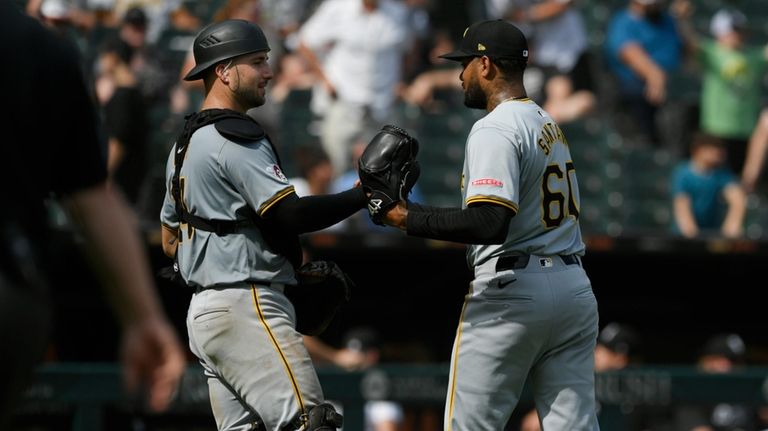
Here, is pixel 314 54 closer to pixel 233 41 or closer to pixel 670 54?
pixel 670 54

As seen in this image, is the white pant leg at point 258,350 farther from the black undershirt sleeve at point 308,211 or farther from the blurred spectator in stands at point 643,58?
the blurred spectator in stands at point 643,58

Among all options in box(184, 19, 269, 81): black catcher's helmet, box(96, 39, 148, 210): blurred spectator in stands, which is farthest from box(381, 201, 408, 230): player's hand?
box(96, 39, 148, 210): blurred spectator in stands

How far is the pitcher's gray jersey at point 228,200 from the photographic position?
4.75m

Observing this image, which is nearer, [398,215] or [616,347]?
[398,215]

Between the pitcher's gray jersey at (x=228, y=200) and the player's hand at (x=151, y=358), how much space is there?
208 centimetres

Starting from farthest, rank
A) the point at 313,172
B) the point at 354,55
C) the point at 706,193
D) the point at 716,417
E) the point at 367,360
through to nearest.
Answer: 1. the point at 354,55
2. the point at 706,193
3. the point at 313,172
4. the point at 367,360
5. the point at 716,417

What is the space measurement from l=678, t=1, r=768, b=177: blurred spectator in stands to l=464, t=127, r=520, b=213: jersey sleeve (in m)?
6.97

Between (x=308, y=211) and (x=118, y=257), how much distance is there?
203 cm

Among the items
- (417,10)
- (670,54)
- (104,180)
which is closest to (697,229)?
(670,54)

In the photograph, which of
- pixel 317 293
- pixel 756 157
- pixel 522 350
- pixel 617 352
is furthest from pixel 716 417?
pixel 317 293

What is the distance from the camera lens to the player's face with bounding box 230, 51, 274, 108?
5004mm

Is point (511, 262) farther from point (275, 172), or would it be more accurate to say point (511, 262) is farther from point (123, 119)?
point (123, 119)

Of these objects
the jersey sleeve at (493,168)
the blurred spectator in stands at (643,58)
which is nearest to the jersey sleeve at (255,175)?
the jersey sleeve at (493,168)

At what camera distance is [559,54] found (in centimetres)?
1138
